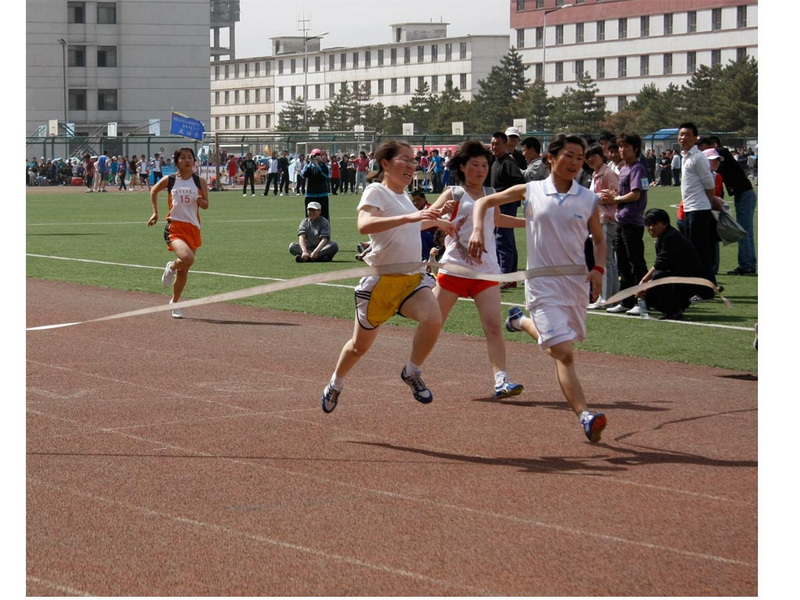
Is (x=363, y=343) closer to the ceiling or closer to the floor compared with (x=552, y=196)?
closer to the floor

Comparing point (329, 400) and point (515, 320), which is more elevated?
point (515, 320)

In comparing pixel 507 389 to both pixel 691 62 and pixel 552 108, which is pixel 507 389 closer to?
pixel 552 108

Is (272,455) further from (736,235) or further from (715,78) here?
(715,78)

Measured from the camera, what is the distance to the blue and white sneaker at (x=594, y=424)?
729cm

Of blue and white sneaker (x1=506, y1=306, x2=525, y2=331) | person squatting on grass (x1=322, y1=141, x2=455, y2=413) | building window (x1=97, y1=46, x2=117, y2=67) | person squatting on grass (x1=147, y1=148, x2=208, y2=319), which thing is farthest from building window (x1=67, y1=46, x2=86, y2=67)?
person squatting on grass (x1=322, y1=141, x2=455, y2=413)

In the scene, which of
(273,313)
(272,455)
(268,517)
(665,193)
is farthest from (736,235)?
(665,193)

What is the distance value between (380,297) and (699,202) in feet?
27.3

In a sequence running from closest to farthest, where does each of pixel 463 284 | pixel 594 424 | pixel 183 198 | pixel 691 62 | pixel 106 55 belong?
1. pixel 594 424
2. pixel 463 284
3. pixel 183 198
4. pixel 106 55
5. pixel 691 62

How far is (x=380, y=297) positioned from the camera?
795 cm

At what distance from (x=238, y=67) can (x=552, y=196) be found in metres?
170

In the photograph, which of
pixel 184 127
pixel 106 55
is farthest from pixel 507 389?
pixel 106 55

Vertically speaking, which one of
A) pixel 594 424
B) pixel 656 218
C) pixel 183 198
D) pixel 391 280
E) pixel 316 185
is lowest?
pixel 594 424

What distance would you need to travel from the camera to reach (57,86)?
10356 centimetres

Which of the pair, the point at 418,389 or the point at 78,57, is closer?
the point at 418,389
